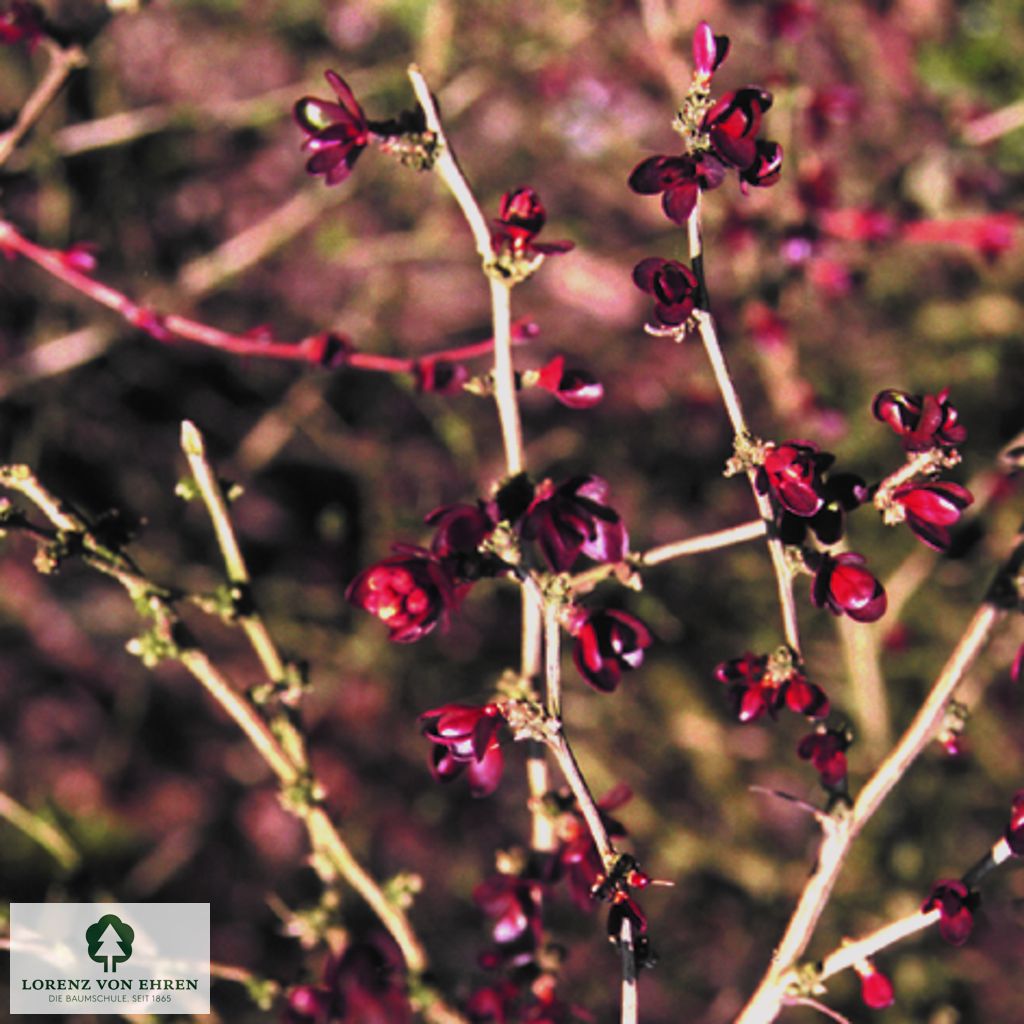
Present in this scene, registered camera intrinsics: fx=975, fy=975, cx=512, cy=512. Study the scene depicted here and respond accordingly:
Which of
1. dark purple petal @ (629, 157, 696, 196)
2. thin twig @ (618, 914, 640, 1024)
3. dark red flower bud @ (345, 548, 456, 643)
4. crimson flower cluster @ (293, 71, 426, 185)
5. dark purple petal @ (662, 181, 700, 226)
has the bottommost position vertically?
thin twig @ (618, 914, 640, 1024)

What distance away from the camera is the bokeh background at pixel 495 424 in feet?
7.75

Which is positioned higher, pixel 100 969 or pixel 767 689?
pixel 767 689

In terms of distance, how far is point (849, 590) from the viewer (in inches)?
37.4

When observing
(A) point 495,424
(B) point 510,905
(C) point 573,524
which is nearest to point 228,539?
(C) point 573,524

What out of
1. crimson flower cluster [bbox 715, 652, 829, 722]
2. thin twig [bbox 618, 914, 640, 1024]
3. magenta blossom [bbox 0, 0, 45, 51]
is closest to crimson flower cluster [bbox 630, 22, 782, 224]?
crimson flower cluster [bbox 715, 652, 829, 722]

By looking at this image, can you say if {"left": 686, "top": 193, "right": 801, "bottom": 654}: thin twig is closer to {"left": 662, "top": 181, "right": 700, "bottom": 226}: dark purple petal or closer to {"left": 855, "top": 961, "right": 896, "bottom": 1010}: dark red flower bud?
{"left": 662, "top": 181, "right": 700, "bottom": 226}: dark purple petal

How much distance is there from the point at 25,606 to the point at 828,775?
2654 millimetres

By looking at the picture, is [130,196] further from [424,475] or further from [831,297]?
[831,297]

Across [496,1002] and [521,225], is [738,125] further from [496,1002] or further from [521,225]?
[496,1002]

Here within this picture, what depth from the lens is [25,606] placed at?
9.82ft

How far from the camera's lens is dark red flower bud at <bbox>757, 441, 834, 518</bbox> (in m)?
0.91

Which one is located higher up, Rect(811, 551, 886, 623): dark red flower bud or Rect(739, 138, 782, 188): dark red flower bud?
Rect(739, 138, 782, 188): dark red flower bud

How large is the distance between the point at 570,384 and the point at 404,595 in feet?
1.00

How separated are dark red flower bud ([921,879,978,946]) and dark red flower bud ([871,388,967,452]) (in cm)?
46
